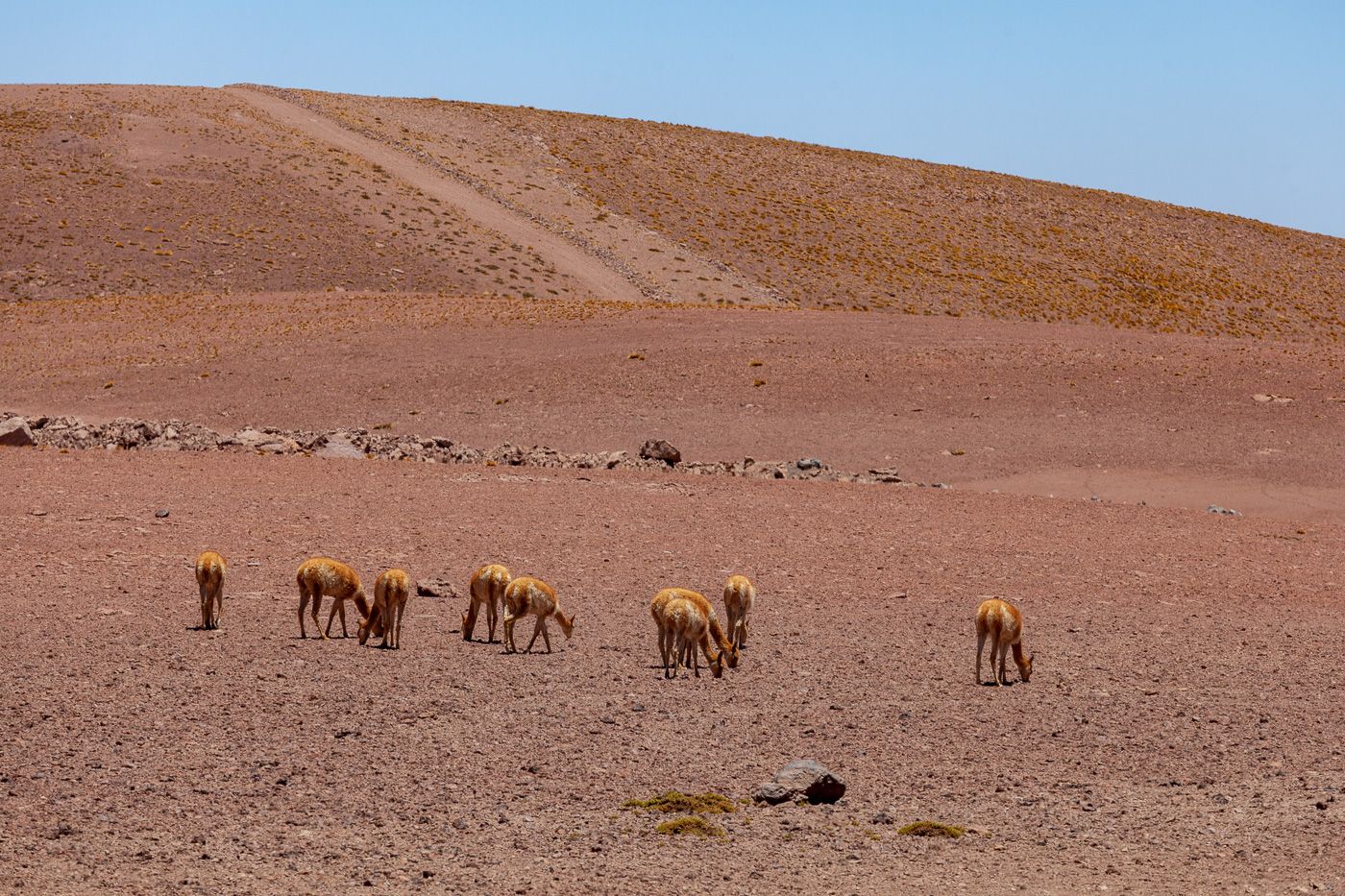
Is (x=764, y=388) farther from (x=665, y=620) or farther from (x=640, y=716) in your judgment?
(x=640, y=716)

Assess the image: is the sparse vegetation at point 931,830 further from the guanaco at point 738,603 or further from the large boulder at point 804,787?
the guanaco at point 738,603

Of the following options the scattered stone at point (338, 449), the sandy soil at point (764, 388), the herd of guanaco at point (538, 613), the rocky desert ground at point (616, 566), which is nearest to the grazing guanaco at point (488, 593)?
the herd of guanaco at point (538, 613)

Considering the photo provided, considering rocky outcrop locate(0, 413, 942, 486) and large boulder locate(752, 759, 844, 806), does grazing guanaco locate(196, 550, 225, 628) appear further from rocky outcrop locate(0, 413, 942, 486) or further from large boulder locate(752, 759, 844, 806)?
rocky outcrop locate(0, 413, 942, 486)

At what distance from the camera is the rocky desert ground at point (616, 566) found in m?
9.55

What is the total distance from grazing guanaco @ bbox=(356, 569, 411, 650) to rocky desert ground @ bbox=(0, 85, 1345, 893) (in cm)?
44

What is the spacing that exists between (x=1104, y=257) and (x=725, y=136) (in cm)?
2717

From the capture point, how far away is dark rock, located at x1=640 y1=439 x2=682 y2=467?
1132 inches

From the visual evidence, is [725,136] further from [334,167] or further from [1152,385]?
[1152,385]

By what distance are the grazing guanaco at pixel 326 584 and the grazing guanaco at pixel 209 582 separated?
2.35 ft

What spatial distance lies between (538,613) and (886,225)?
68015 mm

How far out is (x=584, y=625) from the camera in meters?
15.8

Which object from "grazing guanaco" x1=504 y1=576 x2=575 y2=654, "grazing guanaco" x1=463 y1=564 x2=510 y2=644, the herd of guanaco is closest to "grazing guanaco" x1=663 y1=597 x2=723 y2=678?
the herd of guanaco

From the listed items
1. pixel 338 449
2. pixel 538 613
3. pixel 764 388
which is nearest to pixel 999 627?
pixel 538 613

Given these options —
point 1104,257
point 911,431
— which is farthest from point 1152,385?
point 1104,257
